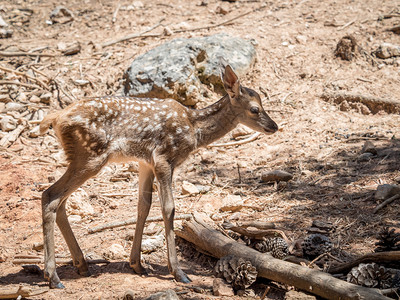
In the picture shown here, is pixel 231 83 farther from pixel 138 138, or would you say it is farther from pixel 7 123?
pixel 7 123

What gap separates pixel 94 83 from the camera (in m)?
10.9

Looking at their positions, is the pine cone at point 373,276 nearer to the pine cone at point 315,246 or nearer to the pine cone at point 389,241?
the pine cone at point 389,241

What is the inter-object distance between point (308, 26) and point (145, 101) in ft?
25.1

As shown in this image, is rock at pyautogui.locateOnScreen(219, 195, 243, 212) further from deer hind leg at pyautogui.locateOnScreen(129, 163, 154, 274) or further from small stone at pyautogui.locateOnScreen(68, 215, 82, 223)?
small stone at pyautogui.locateOnScreen(68, 215, 82, 223)

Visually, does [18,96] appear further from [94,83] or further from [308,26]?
[308,26]

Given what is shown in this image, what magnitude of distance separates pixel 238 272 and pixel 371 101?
6.32 meters

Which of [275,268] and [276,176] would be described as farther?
[276,176]

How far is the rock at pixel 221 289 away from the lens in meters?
4.54

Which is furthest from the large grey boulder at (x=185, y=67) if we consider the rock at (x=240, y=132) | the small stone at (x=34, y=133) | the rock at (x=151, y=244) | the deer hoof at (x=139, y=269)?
the deer hoof at (x=139, y=269)

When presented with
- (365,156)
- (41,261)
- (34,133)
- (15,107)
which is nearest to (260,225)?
(41,261)

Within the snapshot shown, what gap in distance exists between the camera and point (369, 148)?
761 centimetres

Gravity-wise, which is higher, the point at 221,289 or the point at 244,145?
the point at 221,289

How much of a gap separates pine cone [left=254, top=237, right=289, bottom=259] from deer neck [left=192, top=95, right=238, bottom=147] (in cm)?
180

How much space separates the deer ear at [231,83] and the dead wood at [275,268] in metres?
1.82
